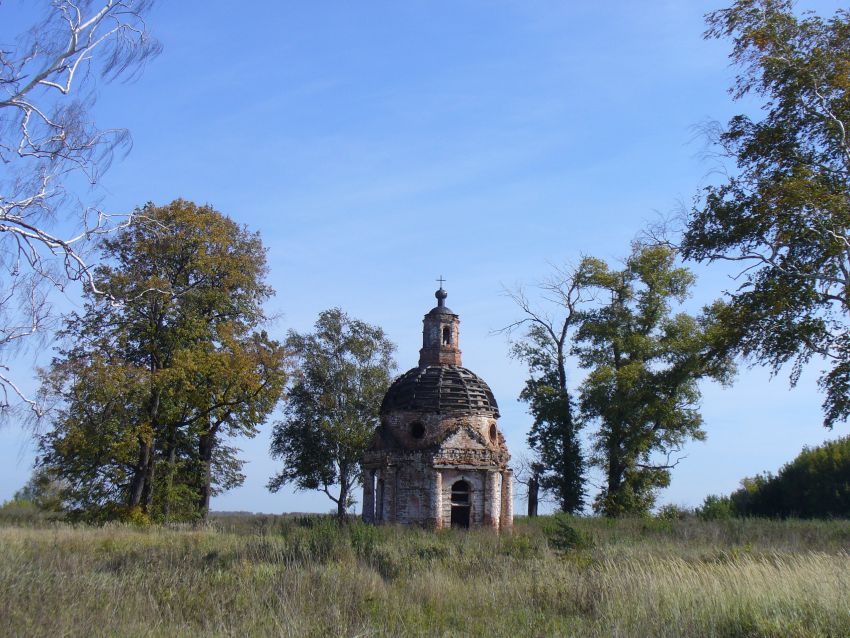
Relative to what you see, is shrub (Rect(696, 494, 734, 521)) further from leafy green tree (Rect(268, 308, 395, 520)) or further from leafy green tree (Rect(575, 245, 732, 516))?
leafy green tree (Rect(268, 308, 395, 520))

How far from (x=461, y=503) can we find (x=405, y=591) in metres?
20.3

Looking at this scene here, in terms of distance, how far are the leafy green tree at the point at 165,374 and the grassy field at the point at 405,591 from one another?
9.57m

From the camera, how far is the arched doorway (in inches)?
1280

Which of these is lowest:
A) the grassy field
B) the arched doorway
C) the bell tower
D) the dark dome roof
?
the grassy field

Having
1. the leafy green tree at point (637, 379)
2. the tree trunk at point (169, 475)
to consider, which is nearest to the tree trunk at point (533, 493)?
the leafy green tree at point (637, 379)

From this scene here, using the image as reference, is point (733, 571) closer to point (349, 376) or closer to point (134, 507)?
point (134, 507)

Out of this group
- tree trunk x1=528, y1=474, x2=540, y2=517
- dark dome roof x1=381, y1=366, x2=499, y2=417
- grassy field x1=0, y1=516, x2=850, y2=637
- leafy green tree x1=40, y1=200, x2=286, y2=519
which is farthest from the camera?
tree trunk x1=528, y1=474, x2=540, y2=517

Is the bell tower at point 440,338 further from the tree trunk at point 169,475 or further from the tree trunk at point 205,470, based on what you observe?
the tree trunk at point 169,475

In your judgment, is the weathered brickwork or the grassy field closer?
the grassy field

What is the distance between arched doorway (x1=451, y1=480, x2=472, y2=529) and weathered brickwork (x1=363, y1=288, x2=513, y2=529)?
4cm

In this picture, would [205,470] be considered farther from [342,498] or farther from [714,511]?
[714,511]

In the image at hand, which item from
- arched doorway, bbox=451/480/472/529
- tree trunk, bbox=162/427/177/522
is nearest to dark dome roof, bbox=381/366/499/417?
arched doorway, bbox=451/480/472/529

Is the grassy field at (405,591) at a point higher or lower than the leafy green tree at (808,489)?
lower

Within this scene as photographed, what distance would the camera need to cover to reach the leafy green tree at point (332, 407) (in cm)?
4181
